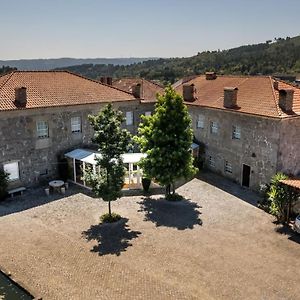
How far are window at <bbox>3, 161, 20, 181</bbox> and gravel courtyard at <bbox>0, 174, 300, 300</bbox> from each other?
1961mm

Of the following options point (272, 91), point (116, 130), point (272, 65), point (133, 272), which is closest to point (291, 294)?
point (133, 272)

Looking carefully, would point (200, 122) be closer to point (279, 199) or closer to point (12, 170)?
point (279, 199)

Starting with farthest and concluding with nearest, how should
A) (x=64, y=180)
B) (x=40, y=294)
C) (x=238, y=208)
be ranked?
(x=64, y=180) < (x=238, y=208) < (x=40, y=294)

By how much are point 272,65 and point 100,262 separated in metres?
115

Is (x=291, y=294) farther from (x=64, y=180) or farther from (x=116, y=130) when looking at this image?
(x=64, y=180)

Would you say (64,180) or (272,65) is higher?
(272,65)

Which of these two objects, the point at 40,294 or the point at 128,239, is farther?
the point at 128,239

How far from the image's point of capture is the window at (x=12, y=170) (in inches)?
1175

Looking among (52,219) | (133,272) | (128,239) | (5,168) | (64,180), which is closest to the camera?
(133,272)

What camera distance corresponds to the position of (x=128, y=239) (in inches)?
889

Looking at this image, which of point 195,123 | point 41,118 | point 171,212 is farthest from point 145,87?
point 171,212

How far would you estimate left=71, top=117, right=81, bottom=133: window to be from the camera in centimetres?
3331

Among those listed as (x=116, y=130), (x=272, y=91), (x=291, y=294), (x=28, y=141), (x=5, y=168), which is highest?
(x=272, y=91)

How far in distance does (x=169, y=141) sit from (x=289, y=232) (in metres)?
10.2
